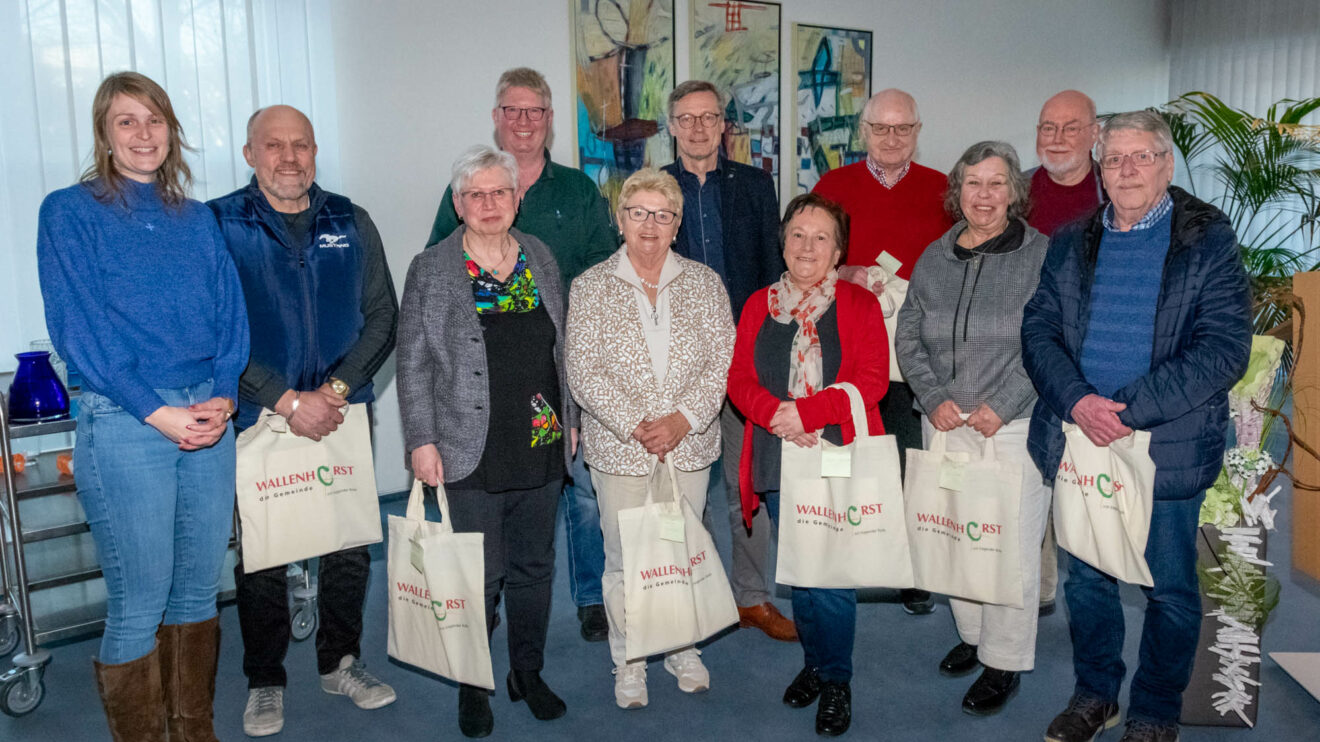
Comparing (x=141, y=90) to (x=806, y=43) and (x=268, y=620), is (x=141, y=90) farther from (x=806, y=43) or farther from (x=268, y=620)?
(x=806, y=43)

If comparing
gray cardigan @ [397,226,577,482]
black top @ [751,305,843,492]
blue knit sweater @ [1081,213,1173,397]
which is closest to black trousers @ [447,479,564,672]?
gray cardigan @ [397,226,577,482]

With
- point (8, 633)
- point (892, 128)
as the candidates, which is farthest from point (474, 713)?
point (892, 128)

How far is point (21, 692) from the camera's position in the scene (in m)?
2.84

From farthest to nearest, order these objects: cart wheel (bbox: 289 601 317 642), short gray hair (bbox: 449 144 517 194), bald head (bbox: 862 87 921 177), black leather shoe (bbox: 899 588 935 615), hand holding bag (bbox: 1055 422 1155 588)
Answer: black leather shoe (bbox: 899 588 935 615) → cart wheel (bbox: 289 601 317 642) → bald head (bbox: 862 87 921 177) → short gray hair (bbox: 449 144 517 194) → hand holding bag (bbox: 1055 422 1155 588)

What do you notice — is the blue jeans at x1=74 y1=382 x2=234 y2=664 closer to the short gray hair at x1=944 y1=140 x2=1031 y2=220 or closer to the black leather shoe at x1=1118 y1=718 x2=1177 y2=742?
the short gray hair at x1=944 y1=140 x2=1031 y2=220

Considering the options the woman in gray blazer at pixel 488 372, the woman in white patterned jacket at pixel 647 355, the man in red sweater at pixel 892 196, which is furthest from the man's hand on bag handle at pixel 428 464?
the man in red sweater at pixel 892 196

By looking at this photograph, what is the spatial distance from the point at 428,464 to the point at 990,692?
5.57 feet

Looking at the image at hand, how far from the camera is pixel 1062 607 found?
11.5 feet

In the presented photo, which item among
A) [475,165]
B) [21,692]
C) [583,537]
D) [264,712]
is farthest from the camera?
[583,537]

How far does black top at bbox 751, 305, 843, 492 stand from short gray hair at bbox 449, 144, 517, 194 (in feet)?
2.64

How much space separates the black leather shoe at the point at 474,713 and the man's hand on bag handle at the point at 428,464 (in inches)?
23.9

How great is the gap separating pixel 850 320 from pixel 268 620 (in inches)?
72.3

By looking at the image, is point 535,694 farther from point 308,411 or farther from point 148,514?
point 148,514

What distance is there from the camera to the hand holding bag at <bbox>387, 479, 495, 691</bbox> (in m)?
2.44
